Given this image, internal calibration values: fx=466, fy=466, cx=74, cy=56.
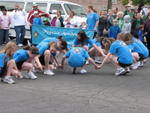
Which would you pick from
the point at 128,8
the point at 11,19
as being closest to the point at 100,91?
the point at 11,19

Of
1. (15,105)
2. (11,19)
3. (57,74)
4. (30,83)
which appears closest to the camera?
(15,105)

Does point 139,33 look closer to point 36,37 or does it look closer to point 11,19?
point 36,37

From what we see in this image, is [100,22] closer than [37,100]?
No

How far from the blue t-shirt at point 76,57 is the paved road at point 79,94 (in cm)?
33

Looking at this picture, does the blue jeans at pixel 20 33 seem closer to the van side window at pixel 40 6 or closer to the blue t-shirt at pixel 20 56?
the van side window at pixel 40 6

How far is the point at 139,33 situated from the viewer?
1817 centimetres

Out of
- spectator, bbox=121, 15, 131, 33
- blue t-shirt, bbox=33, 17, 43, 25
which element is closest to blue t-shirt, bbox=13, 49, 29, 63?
blue t-shirt, bbox=33, 17, 43, 25

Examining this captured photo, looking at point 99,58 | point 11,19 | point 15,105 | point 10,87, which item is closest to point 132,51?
point 99,58

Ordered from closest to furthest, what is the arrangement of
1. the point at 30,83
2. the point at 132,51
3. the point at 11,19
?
1. the point at 30,83
2. the point at 132,51
3. the point at 11,19

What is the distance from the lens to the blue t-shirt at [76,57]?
1227 centimetres

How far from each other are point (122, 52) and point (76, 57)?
1230 millimetres

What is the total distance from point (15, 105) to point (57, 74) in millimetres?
4160

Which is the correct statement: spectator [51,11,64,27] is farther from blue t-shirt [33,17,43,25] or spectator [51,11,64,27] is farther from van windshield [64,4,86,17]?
van windshield [64,4,86,17]

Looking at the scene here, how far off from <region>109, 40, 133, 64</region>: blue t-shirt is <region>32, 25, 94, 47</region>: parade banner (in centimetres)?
455
